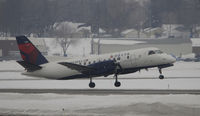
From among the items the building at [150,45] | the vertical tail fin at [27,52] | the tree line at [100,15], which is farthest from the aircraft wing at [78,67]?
the tree line at [100,15]

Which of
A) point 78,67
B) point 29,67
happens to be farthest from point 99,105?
point 29,67

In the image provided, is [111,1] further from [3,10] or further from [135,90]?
[135,90]

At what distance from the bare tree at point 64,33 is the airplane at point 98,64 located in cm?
7298

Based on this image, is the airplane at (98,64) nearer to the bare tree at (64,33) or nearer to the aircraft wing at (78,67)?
the aircraft wing at (78,67)

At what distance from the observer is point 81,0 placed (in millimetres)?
169875

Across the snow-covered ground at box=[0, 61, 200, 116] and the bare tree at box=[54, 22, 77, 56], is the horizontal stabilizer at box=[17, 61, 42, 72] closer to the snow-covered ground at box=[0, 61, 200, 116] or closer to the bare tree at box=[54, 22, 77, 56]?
the snow-covered ground at box=[0, 61, 200, 116]

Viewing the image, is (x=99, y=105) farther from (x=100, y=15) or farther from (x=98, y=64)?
(x=100, y=15)

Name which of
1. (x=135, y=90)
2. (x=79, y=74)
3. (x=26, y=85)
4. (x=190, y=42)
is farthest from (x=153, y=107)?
(x=190, y=42)

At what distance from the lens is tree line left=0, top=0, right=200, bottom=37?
422ft

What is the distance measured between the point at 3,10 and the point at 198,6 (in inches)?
2128

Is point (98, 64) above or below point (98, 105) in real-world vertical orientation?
above

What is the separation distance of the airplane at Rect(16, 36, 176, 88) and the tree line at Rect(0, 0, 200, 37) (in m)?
75.6

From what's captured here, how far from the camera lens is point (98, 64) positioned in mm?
46000

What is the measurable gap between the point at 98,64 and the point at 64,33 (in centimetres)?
8483
